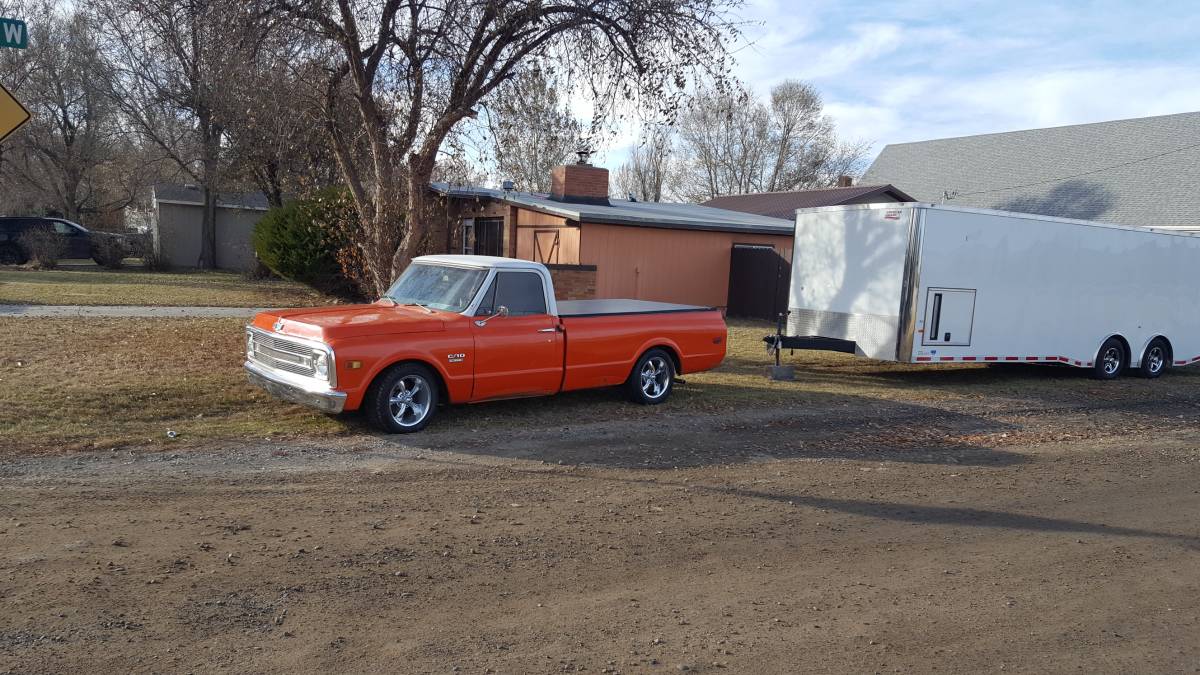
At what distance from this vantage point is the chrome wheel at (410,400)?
841cm

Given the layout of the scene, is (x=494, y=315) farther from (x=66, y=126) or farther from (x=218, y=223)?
(x=66, y=126)

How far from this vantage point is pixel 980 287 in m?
12.7

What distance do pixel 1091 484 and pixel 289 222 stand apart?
1839 cm

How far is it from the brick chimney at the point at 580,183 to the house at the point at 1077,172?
15.3m

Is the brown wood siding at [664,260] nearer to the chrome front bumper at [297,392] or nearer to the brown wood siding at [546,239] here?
the brown wood siding at [546,239]

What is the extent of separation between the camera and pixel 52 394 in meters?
9.18

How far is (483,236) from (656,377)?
14012 millimetres

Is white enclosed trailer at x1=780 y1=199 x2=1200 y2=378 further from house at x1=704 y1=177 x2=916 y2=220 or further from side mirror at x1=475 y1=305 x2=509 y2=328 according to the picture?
house at x1=704 y1=177 x2=916 y2=220

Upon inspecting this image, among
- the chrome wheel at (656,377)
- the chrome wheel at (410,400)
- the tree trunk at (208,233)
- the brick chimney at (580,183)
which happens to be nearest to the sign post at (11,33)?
the chrome wheel at (410,400)

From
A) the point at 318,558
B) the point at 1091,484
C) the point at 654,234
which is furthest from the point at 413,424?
the point at 654,234

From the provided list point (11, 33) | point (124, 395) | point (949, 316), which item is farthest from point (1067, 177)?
point (11, 33)

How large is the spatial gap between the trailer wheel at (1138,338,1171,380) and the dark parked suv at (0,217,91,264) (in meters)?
31.0

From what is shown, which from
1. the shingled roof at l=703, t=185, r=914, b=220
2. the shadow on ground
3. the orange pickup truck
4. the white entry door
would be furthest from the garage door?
the orange pickup truck

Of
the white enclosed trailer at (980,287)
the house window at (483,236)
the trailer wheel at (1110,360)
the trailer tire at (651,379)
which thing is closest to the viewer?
the trailer tire at (651,379)
